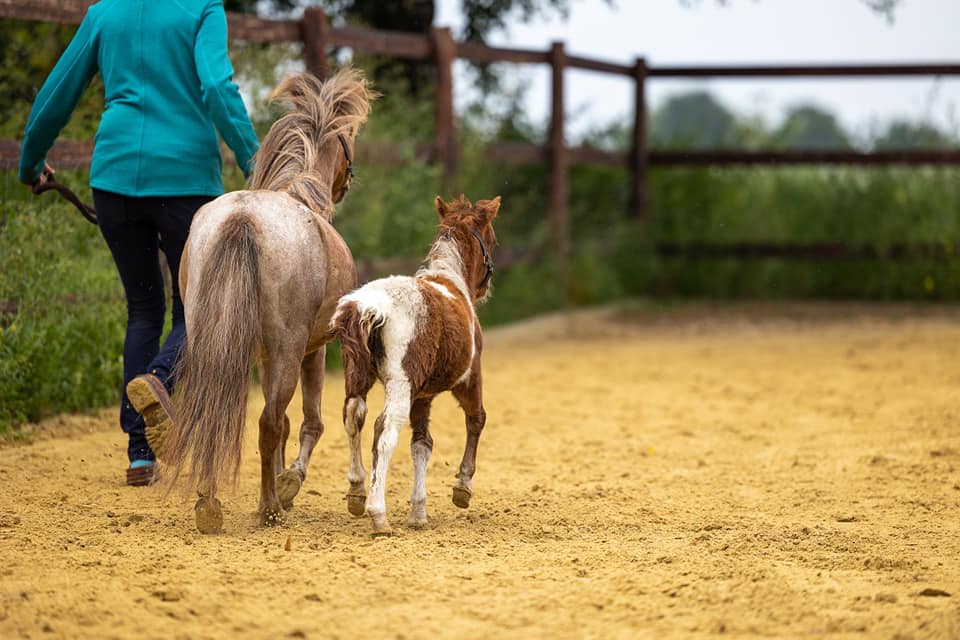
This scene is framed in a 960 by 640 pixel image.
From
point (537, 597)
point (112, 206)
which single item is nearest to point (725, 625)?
point (537, 597)

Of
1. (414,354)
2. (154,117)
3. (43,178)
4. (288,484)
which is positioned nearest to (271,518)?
(288,484)

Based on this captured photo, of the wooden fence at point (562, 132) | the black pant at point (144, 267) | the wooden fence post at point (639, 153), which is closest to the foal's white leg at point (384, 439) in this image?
the black pant at point (144, 267)

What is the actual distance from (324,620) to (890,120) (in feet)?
37.5

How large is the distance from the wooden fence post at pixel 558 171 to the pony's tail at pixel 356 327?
804cm

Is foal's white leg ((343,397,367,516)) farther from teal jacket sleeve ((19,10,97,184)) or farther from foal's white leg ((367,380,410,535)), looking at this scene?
teal jacket sleeve ((19,10,97,184))

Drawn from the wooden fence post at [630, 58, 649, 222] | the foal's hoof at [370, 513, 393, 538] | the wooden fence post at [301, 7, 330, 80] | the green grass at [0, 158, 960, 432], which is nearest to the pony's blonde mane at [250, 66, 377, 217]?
the foal's hoof at [370, 513, 393, 538]

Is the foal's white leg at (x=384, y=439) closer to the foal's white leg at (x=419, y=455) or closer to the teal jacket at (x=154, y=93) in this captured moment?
the foal's white leg at (x=419, y=455)

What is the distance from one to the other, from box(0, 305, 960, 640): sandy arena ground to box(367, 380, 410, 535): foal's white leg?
0.10 metres

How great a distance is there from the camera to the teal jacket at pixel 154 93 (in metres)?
4.88

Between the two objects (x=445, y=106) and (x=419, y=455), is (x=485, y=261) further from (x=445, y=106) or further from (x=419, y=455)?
(x=445, y=106)

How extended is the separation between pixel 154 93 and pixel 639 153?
8.96m

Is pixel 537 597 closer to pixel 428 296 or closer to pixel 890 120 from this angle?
pixel 428 296

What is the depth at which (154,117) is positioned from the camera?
493 centimetres

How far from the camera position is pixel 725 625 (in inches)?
131
